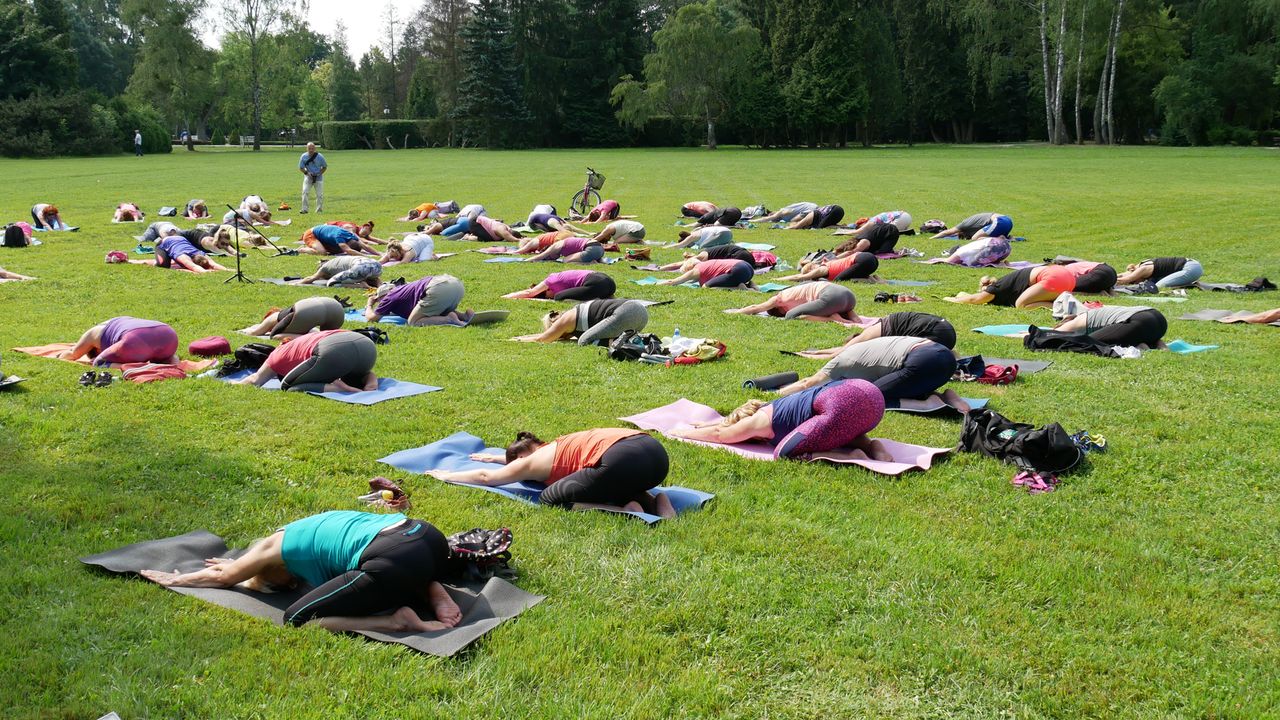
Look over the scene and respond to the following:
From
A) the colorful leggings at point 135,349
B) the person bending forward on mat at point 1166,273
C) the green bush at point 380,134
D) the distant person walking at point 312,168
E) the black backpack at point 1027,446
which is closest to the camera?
the black backpack at point 1027,446

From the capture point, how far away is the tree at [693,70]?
57.7m

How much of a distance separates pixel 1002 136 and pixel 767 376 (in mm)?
69094

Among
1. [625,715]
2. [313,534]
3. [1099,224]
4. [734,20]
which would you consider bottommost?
[625,715]

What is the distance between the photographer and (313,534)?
4273mm

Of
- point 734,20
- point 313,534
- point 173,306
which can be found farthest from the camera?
point 734,20

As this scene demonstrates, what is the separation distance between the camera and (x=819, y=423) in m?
6.23

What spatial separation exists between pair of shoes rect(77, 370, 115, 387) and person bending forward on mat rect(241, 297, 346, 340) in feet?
6.30

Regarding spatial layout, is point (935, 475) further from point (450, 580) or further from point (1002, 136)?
point (1002, 136)

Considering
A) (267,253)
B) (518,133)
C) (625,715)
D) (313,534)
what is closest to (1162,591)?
(625,715)

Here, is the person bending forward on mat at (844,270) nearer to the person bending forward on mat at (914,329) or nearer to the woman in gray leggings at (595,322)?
the woman in gray leggings at (595,322)

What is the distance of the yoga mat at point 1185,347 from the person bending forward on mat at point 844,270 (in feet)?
15.9

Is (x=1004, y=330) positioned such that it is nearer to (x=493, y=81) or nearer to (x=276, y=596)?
(x=276, y=596)

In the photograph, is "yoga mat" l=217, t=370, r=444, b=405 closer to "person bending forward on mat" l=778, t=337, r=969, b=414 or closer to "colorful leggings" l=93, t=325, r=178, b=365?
"colorful leggings" l=93, t=325, r=178, b=365

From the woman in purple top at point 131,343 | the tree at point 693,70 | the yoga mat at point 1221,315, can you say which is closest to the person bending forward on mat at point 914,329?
the yoga mat at point 1221,315
